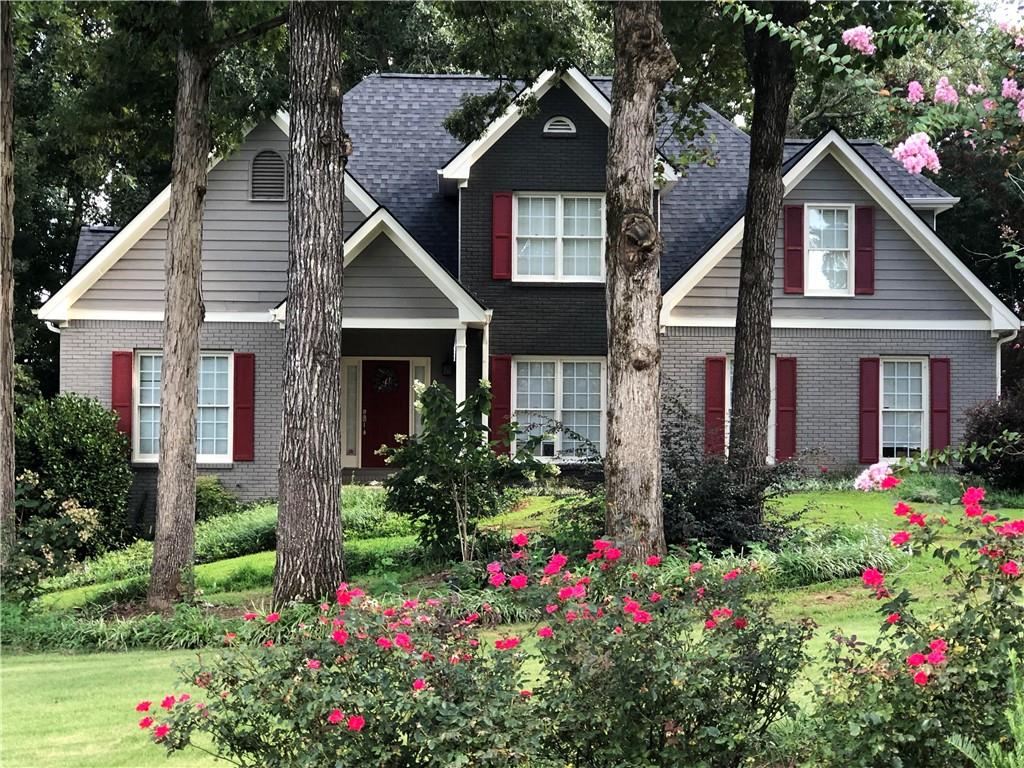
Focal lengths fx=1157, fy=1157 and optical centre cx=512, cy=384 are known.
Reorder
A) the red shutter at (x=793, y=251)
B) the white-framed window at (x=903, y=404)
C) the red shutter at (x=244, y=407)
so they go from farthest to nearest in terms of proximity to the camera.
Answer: the white-framed window at (x=903, y=404)
the red shutter at (x=793, y=251)
the red shutter at (x=244, y=407)

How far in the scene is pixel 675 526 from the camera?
442 inches

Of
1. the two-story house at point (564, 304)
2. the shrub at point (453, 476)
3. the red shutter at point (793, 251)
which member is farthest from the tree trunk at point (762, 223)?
the red shutter at point (793, 251)

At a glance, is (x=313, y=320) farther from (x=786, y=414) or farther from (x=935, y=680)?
(x=786, y=414)

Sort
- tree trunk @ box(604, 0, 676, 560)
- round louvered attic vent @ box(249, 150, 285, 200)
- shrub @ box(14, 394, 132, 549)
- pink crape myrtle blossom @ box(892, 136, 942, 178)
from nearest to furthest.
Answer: pink crape myrtle blossom @ box(892, 136, 942, 178) → tree trunk @ box(604, 0, 676, 560) → shrub @ box(14, 394, 132, 549) → round louvered attic vent @ box(249, 150, 285, 200)

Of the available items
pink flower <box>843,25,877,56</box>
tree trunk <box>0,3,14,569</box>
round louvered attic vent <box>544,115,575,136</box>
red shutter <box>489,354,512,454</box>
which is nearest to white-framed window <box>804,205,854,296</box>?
round louvered attic vent <box>544,115,575,136</box>

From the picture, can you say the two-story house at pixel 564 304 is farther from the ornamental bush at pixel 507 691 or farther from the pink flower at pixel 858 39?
the ornamental bush at pixel 507 691

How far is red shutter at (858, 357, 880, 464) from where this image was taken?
20.1 m

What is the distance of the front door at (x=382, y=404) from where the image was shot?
2125cm

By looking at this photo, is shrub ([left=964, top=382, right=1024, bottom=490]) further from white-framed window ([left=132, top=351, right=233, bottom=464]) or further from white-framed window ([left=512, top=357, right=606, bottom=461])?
white-framed window ([left=132, top=351, right=233, bottom=464])

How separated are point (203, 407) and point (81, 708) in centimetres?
1243

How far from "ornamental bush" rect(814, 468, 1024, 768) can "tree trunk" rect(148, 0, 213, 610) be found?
25.9ft

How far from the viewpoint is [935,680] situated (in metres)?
4.52

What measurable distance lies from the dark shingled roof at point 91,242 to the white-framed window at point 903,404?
1374 centimetres

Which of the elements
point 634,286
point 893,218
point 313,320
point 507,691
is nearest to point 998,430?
point 893,218
